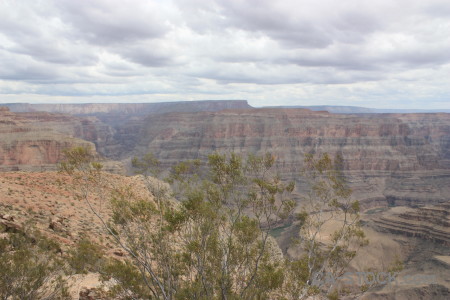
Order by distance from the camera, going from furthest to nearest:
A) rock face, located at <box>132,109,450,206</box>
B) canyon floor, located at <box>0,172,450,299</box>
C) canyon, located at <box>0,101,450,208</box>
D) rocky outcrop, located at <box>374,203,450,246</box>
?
rock face, located at <box>132,109,450,206</box>, canyon, located at <box>0,101,450,208</box>, rocky outcrop, located at <box>374,203,450,246</box>, canyon floor, located at <box>0,172,450,299</box>

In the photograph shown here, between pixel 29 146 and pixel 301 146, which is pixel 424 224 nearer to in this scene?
pixel 301 146

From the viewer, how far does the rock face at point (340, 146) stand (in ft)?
407

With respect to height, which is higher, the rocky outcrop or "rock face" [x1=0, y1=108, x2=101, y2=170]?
"rock face" [x1=0, y1=108, x2=101, y2=170]

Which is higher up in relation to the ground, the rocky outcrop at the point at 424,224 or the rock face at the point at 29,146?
the rock face at the point at 29,146

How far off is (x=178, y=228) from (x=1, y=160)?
9107cm

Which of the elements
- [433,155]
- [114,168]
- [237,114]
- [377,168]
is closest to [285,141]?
[237,114]

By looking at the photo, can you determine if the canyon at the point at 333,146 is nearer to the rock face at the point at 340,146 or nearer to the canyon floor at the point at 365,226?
→ the rock face at the point at 340,146

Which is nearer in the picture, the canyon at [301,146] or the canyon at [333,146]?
the canyon at [301,146]

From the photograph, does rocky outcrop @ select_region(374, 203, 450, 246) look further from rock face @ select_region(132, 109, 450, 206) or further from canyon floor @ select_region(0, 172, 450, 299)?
rock face @ select_region(132, 109, 450, 206)

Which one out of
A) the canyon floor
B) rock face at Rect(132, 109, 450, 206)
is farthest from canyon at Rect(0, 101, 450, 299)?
the canyon floor

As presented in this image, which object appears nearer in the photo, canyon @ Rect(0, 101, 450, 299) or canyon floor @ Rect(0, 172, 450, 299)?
canyon floor @ Rect(0, 172, 450, 299)

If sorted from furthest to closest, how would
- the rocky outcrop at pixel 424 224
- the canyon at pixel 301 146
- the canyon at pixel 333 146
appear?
1. the canyon at pixel 333 146
2. the canyon at pixel 301 146
3. the rocky outcrop at pixel 424 224

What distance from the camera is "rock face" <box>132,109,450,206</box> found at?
124 metres

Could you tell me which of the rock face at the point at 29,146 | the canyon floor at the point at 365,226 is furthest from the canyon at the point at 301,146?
the canyon floor at the point at 365,226
